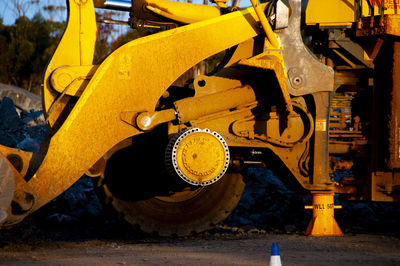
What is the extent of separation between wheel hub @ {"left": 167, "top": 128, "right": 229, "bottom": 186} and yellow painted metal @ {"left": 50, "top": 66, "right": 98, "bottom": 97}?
3.41ft

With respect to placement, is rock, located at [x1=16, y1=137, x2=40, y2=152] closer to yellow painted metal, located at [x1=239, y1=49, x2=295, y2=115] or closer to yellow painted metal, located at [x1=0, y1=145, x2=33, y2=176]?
yellow painted metal, located at [x1=0, y1=145, x2=33, y2=176]

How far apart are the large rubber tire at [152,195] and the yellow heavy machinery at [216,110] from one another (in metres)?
0.01

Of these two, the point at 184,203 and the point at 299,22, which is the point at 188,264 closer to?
the point at 184,203

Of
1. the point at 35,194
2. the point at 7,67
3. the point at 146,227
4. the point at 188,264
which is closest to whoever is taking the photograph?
the point at 188,264

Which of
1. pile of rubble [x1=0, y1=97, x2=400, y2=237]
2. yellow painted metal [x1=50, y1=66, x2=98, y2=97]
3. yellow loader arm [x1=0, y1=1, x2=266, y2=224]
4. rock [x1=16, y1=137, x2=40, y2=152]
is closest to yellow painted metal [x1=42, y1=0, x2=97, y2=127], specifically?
yellow loader arm [x1=0, y1=1, x2=266, y2=224]

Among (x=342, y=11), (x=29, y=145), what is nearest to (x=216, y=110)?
(x=342, y=11)

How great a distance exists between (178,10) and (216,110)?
112 cm

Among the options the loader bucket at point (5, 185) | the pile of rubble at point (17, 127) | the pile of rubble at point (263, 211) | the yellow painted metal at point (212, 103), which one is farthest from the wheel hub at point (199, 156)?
the pile of rubble at point (17, 127)

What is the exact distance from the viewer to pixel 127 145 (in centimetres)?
709

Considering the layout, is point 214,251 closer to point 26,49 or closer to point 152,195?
point 152,195

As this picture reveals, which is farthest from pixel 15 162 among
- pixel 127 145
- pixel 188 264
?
pixel 188 264

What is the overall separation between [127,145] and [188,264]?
7.71 ft

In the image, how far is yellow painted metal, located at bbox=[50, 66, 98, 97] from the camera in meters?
6.27

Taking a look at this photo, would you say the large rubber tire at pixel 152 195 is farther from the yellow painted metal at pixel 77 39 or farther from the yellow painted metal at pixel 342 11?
the yellow painted metal at pixel 342 11
